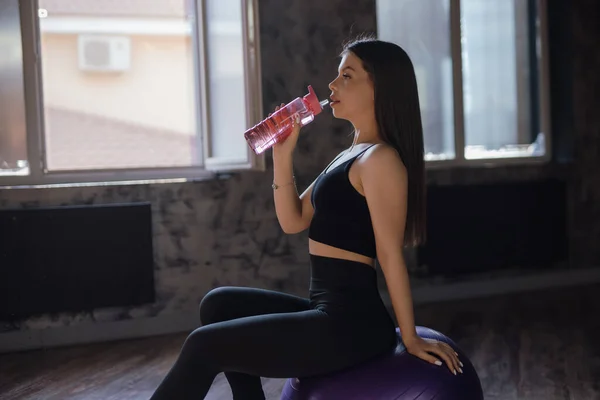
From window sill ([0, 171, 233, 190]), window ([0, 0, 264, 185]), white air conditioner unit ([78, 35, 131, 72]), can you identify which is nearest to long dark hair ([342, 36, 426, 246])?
window ([0, 0, 264, 185])

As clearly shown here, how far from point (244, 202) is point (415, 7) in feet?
5.19

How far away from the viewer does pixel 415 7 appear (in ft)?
12.2

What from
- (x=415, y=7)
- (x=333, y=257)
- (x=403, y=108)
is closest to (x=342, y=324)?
(x=333, y=257)

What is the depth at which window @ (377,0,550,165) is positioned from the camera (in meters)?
3.73

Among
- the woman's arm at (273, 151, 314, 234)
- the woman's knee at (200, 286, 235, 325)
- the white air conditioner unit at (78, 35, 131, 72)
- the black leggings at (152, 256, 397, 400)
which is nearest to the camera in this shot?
the black leggings at (152, 256, 397, 400)

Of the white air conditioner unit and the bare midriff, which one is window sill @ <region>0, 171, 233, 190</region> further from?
the bare midriff

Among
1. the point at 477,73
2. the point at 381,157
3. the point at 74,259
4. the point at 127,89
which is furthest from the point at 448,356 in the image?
the point at 477,73

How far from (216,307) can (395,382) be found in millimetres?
409

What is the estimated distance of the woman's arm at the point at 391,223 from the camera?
1.25 m

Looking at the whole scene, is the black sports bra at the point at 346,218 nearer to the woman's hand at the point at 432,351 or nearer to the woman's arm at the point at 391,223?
the woman's arm at the point at 391,223

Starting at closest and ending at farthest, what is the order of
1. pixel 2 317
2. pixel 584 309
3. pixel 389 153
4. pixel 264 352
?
pixel 264 352
pixel 389 153
pixel 2 317
pixel 584 309

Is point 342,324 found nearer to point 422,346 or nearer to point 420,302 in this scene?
point 422,346

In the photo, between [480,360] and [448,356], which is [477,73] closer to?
[480,360]

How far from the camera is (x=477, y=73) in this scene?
12.8 ft
